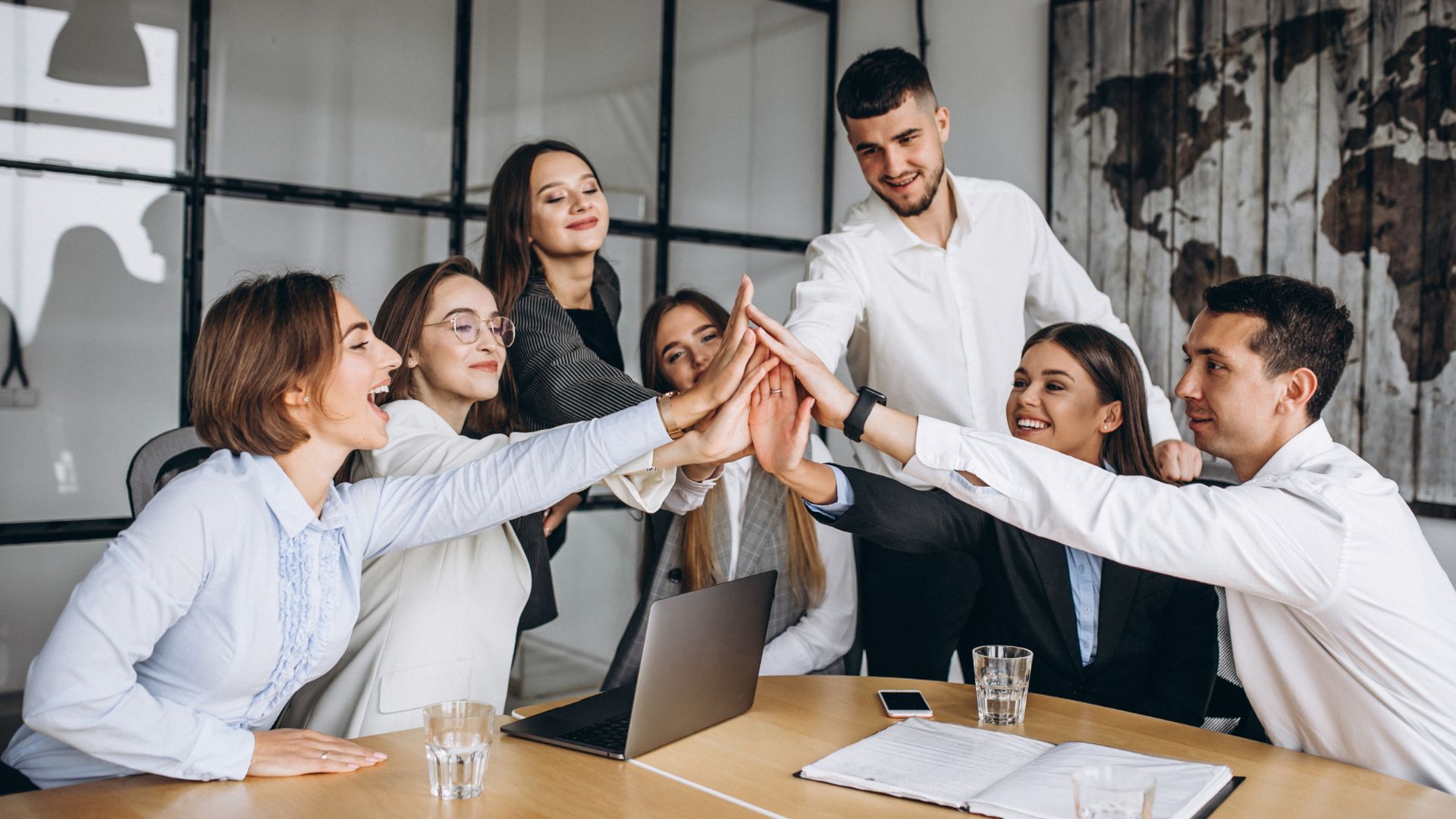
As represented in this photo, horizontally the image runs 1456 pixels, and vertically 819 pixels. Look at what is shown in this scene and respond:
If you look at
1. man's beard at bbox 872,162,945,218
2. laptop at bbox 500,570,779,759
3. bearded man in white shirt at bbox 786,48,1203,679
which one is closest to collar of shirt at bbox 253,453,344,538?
laptop at bbox 500,570,779,759

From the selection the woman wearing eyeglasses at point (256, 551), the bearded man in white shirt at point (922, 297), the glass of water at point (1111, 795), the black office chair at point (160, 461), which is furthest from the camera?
the bearded man in white shirt at point (922, 297)

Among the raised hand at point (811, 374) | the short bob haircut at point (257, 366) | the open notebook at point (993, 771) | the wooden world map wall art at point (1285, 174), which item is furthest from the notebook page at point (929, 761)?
the wooden world map wall art at point (1285, 174)

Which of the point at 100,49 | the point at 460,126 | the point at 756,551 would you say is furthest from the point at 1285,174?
the point at 100,49

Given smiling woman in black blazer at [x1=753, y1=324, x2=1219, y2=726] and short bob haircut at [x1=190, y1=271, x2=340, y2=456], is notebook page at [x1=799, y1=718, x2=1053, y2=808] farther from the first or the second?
short bob haircut at [x1=190, y1=271, x2=340, y2=456]

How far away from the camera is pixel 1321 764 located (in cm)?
154

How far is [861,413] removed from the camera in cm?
192

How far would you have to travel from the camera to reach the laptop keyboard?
153 cm

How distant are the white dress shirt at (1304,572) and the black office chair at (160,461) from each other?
1703mm

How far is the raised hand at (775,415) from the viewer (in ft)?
6.82

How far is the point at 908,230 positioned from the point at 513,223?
102cm

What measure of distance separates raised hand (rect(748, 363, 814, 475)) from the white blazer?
17cm

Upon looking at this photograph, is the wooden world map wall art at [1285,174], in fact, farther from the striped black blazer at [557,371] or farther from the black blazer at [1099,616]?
the striped black blazer at [557,371]

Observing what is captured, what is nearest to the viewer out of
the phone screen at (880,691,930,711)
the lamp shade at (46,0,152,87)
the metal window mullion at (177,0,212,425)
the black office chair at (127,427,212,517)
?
the phone screen at (880,691,930,711)

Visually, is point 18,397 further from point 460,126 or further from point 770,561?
point 770,561
